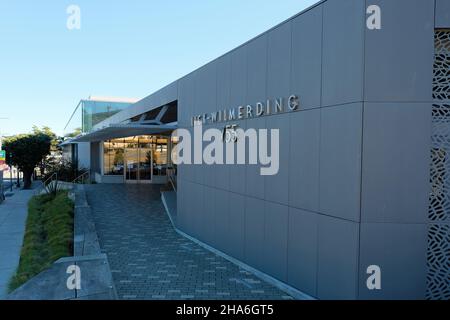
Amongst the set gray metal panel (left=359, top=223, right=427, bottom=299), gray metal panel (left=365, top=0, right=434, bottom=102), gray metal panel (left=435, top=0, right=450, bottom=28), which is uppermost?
gray metal panel (left=435, top=0, right=450, bottom=28)

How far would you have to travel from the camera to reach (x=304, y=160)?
5797 millimetres

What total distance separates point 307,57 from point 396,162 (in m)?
2.15

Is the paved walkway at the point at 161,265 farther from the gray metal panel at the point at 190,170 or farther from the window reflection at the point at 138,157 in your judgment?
the window reflection at the point at 138,157

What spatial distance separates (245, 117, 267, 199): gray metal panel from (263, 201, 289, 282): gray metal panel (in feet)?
1.27

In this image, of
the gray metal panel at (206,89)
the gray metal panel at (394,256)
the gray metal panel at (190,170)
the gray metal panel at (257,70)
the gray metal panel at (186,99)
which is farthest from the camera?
the gray metal panel at (186,99)

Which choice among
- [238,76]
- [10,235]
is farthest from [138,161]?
[238,76]

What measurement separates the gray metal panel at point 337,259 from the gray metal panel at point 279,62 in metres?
2.40

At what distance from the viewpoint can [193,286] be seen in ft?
21.1

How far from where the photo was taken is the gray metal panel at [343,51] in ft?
15.5

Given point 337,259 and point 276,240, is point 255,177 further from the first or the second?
point 337,259

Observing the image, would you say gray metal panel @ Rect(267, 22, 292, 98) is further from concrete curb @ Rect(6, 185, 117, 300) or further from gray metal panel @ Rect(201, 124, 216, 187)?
concrete curb @ Rect(6, 185, 117, 300)

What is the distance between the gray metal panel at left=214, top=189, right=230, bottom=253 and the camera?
841 cm

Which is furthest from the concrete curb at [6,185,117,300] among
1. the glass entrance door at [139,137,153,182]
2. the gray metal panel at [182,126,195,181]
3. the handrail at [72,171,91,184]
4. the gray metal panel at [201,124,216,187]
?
the handrail at [72,171,91,184]

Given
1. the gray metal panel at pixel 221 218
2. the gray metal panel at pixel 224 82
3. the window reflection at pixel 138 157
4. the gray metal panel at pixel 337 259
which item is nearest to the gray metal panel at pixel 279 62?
the gray metal panel at pixel 224 82
